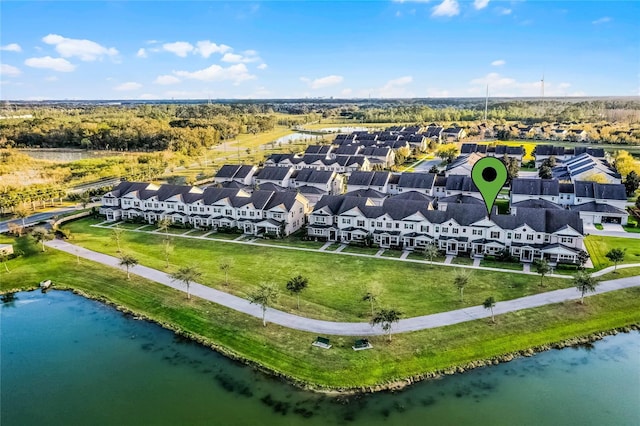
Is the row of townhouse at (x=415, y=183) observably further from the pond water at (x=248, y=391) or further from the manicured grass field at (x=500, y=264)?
the pond water at (x=248, y=391)

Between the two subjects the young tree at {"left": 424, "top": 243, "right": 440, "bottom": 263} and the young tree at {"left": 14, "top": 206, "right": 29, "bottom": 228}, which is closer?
the young tree at {"left": 424, "top": 243, "right": 440, "bottom": 263}

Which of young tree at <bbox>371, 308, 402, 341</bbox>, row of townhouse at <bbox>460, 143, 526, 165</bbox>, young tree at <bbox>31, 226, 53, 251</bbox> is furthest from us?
row of townhouse at <bbox>460, 143, 526, 165</bbox>

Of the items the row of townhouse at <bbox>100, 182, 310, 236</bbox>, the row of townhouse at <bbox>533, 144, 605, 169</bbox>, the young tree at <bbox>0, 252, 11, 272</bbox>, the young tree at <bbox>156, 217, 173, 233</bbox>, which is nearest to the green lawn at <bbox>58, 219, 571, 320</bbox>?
Answer: the young tree at <bbox>156, 217, 173, 233</bbox>

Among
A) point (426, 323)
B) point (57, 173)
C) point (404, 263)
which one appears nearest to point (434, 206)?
point (404, 263)

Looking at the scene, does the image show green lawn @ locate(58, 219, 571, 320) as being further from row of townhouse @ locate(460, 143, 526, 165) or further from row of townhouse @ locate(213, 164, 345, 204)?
row of townhouse @ locate(460, 143, 526, 165)

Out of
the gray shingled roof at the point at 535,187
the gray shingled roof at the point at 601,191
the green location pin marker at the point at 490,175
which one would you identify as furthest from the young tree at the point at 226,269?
the gray shingled roof at the point at 601,191

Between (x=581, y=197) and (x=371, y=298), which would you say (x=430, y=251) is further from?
(x=581, y=197)
